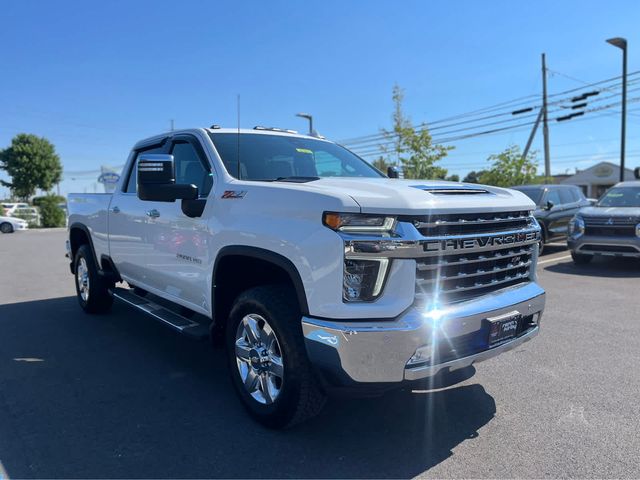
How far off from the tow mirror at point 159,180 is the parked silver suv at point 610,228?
8.31m

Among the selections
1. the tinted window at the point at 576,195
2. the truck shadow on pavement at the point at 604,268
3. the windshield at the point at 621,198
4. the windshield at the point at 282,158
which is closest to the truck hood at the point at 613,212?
the windshield at the point at 621,198

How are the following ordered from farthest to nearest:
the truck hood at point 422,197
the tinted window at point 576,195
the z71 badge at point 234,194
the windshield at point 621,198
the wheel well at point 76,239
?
the tinted window at point 576,195 → the windshield at point 621,198 → the wheel well at point 76,239 → the z71 badge at point 234,194 → the truck hood at point 422,197

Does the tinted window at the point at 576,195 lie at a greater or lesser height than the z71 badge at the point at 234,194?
greater

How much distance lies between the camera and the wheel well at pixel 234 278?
3.40 m

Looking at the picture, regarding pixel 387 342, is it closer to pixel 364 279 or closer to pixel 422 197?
pixel 364 279

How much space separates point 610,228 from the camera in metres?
9.17

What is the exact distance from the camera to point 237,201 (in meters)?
3.37

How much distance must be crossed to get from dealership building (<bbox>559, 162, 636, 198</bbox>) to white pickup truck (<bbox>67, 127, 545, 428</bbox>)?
51602mm

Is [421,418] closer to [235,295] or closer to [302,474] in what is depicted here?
[302,474]

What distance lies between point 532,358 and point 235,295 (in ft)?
9.00

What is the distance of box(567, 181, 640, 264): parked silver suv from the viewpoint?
8898mm

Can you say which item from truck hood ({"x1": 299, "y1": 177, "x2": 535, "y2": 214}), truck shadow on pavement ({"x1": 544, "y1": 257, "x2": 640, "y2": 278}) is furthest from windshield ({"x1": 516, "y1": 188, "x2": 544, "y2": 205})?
truck hood ({"x1": 299, "y1": 177, "x2": 535, "y2": 214})

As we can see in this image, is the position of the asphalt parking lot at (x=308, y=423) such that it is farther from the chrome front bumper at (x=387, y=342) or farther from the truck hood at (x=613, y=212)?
the truck hood at (x=613, y=212)

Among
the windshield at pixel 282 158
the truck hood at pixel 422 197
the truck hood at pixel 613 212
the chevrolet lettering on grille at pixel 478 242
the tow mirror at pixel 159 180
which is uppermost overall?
the windshield at pixel 282 158
